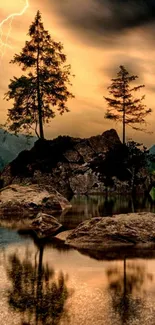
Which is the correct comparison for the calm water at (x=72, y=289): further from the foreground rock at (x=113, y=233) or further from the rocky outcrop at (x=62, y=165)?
the rocky outcrop at (x=62, y=165)

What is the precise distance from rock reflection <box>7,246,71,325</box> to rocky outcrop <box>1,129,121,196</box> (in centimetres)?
3484

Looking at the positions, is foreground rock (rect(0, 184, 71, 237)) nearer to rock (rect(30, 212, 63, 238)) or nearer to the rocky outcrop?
rock (rect(30, 212, 63, 238))

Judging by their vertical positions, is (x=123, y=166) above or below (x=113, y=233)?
above

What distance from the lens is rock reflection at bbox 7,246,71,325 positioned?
5695 mm

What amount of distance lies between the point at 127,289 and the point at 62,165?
133 feet

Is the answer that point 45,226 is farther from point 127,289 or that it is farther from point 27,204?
point 127,289

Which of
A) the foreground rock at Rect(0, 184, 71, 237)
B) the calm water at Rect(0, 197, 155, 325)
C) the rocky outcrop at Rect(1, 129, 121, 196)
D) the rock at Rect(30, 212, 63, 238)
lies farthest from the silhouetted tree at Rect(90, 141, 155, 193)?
the calm water at Rect(0, 197, 155, 325)

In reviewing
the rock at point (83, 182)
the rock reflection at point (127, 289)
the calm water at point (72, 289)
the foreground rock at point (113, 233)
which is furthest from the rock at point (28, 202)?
the rock at point (83, 182)

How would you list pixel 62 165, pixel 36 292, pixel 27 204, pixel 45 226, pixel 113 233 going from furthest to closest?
pixel 62 165, pixel 27 204, pixel 45 226, pixel 113 233, pixel 36 292

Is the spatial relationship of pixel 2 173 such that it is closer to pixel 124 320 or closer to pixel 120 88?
pixel 120 88

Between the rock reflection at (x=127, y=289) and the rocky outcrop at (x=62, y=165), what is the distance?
34.9 metres

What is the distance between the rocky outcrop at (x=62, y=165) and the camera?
1770 inches

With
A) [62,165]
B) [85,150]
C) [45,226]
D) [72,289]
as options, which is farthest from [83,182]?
[72,289]

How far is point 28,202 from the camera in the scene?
20.6 meters
